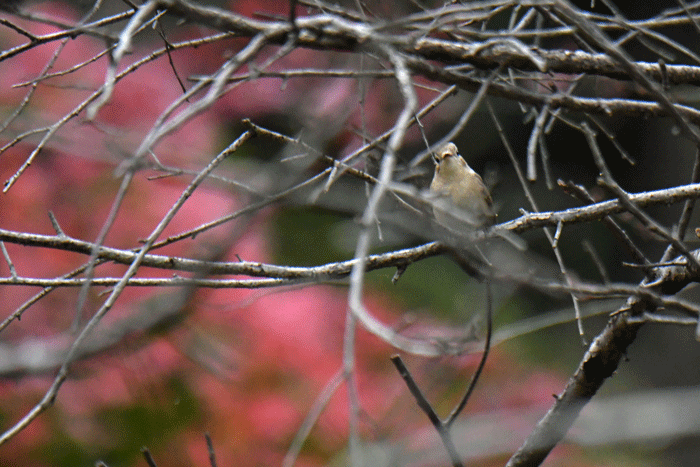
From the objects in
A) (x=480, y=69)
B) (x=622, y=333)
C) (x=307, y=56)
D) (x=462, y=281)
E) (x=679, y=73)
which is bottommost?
(x=462, y=281)

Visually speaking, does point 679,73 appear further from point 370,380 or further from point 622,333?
point 370,380

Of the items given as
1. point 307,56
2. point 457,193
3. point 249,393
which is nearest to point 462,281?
point 307,56

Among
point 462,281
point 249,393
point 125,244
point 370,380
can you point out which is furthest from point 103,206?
point 462,281

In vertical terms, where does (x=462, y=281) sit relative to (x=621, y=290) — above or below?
below

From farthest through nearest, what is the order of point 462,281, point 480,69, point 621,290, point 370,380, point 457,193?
1. point 462,281
2. point 370,380
3. point 457,193
4. point 480,69
5. point 621,290

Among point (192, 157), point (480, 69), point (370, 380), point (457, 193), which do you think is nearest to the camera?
point (480, 69)

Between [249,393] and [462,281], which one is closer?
[249,393]

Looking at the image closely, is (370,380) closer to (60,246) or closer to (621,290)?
(60,246)
